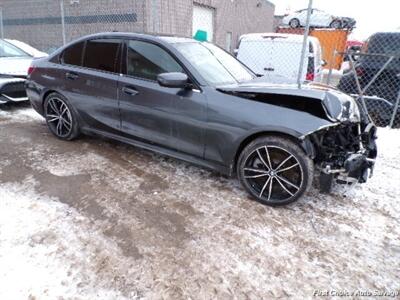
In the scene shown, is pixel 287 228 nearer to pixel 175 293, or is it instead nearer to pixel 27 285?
pixel 175 293

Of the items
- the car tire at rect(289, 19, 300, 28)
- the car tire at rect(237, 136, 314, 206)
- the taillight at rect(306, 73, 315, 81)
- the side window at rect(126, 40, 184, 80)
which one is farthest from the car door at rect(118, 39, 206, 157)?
the car tire at rect(289, 19, 300, 28)

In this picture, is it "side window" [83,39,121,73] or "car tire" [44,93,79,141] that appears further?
"car tire" [44,93,79,141]

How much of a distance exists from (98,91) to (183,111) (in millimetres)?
1352

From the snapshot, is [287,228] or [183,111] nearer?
[287,228]

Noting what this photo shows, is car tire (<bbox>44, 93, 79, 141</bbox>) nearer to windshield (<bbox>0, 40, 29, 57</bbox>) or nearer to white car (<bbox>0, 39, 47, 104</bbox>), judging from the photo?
white car (<bbox>0, 39, 47, 104</bbox>)

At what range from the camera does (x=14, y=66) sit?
624cm

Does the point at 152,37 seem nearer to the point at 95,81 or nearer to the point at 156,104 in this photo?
the point at 156,104

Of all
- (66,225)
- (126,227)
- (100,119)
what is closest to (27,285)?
(66,225)

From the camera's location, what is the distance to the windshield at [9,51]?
6793 millimetres

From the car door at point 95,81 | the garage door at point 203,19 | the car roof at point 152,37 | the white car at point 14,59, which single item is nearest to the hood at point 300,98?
the car roof at point 152,37

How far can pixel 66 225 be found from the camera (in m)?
2.72

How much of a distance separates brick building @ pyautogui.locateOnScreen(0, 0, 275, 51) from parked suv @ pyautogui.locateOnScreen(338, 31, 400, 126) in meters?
7.44

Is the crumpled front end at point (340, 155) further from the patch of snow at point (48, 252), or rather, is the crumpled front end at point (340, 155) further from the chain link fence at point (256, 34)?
the patch of snow at point (48, 252)

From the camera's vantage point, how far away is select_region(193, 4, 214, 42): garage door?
52.6 feet
